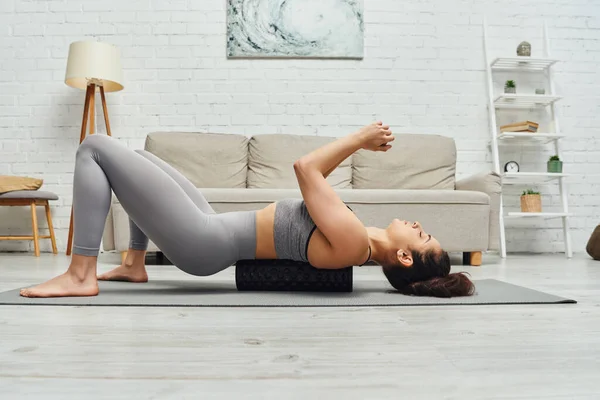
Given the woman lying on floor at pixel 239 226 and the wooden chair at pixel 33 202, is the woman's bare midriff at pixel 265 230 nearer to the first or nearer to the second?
the woman lying on floor at pixel 239 226

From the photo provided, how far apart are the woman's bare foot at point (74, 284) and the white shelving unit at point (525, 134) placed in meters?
3.07

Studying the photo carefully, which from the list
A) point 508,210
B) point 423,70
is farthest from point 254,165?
point 508,210

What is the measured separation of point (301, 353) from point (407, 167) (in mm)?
2917

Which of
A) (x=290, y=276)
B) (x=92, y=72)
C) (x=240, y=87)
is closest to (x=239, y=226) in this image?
(x=290, y=276)

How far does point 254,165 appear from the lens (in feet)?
12.5

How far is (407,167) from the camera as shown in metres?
3.77

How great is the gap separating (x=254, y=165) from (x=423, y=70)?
1607 mm

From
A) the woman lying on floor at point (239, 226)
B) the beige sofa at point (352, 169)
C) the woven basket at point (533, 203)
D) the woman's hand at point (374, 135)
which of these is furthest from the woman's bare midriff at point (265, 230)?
the woven basket at point (533, 203)

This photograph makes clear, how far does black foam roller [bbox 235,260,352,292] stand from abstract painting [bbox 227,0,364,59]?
277 centimetres

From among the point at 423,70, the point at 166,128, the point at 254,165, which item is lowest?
the point at 254,165

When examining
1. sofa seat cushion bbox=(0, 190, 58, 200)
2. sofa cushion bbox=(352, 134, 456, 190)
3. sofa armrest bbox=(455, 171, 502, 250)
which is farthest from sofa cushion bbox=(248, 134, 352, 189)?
sofa seat cushion bbox=(0, 190, 58, 200)

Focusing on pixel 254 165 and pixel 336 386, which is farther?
pixel 254 165

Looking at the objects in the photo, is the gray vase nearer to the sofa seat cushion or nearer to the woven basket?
the woven basket

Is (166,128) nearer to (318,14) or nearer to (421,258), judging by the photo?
(318,14)
